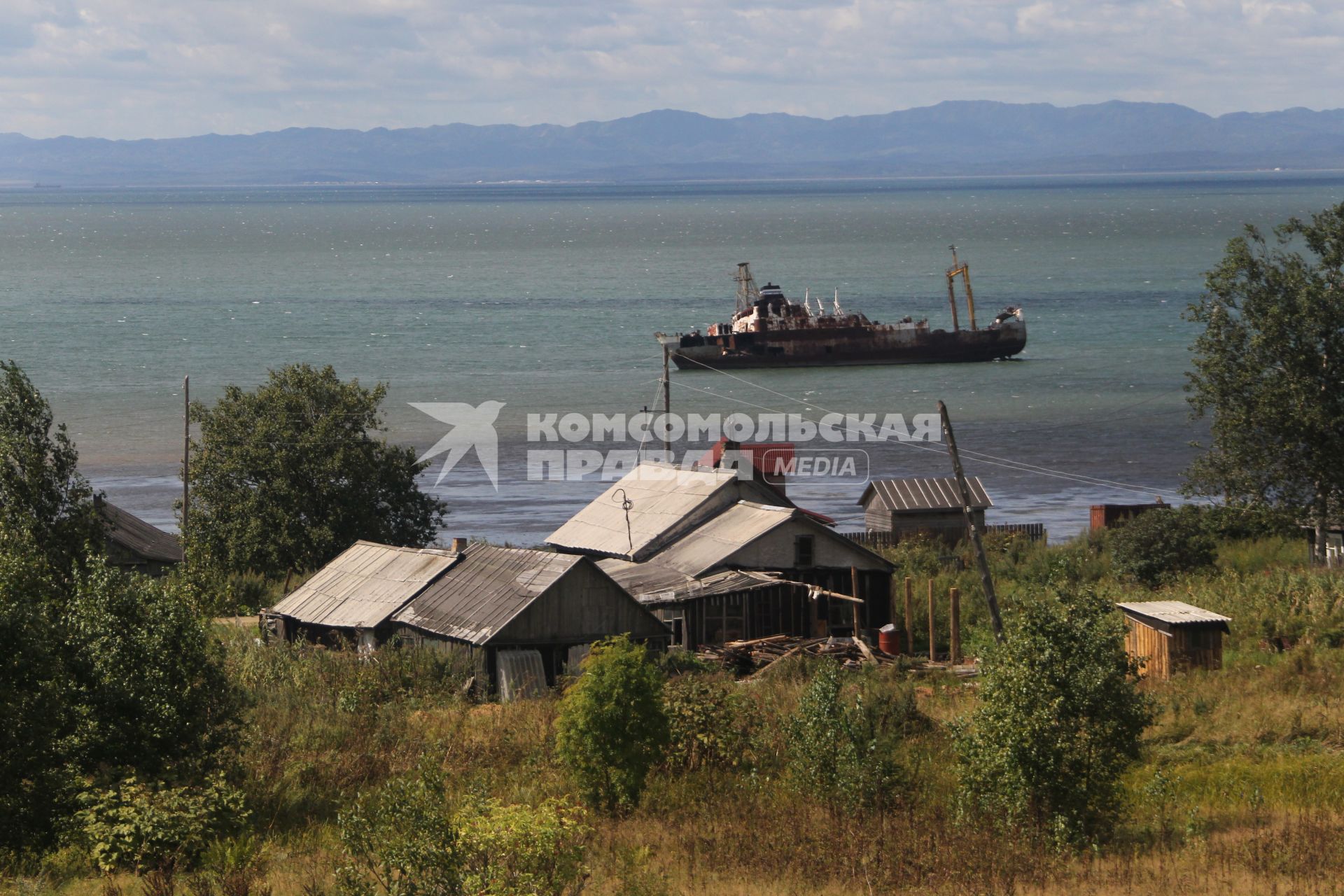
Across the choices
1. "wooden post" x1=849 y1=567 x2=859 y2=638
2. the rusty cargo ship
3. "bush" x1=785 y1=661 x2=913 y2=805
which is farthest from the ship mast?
"bush" x1=785 y1=661 x2=913 y2=805

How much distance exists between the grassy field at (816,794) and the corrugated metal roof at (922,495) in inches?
627

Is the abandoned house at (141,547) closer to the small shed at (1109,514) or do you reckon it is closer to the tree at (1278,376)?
the tree at (1278,376)

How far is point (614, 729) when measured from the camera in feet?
47.3

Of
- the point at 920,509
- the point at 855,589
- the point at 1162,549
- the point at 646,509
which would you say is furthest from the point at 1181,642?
the point at 920,509

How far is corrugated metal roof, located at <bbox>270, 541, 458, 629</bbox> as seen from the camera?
25.2m

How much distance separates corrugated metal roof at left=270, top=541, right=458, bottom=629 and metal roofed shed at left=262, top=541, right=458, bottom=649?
1 cm

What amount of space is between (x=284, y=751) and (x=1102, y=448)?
49.0m

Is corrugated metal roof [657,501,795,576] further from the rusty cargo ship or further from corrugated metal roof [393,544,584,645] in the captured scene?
the rusty cargo ship

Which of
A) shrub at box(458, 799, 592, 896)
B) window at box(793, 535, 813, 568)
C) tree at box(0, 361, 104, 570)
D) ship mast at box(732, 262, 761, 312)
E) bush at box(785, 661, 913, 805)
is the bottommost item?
window at box(793, 535, 813, 568)

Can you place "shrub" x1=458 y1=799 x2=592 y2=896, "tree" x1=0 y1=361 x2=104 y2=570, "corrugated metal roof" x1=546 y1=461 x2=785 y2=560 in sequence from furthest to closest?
"corrugated metal roof" x1=546 y1=461 x2=785 y2=560, "tree" x1=0 y1=361 x2=104 y2=570, "shrub" x1=458 y1=799 x2=592 y2=896

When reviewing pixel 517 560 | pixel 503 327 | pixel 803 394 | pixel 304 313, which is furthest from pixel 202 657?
pixel 304 313

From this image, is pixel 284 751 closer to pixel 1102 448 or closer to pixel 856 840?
pixel 856 840

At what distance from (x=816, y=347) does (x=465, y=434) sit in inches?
1307

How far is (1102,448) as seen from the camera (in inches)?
2367
